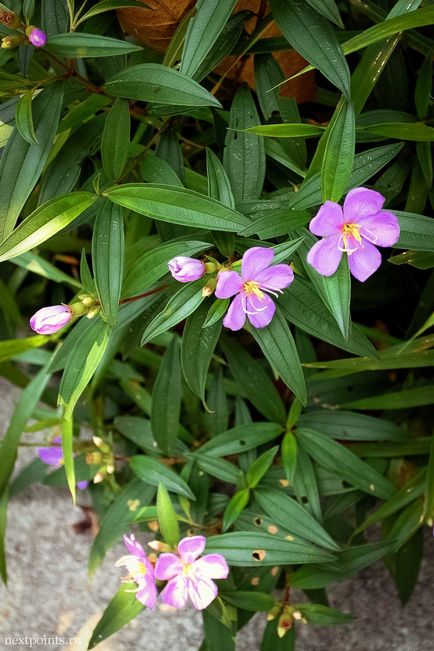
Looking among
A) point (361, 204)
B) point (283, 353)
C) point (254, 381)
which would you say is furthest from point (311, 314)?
point (254, 381)

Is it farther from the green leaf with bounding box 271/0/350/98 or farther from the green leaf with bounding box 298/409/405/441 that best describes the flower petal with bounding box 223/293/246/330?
the green leaf with bounding box 298/409/405/441

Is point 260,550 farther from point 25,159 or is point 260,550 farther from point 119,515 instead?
point 25,159

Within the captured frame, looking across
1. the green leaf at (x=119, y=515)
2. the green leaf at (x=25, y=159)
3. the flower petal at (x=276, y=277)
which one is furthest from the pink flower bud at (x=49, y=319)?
the green leaf at (x=119, y=515)

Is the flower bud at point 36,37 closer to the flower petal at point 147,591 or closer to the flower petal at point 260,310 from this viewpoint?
the flower petal at point 260,310

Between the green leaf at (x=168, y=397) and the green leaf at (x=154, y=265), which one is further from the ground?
the green leaf at (x=154, y=265)

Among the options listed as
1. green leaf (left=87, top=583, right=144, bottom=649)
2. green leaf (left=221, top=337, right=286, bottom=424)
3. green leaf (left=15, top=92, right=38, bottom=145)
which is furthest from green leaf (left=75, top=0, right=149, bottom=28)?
green leaf (left=87, top=583, right=144, bottom=649)

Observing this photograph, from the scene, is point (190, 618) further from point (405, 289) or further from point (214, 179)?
point (214, 179)
